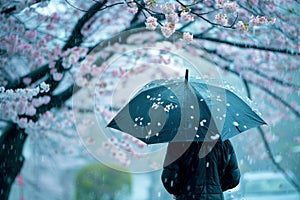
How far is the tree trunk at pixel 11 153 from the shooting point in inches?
154

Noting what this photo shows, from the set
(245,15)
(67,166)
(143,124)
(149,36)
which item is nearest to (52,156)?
(67,166)

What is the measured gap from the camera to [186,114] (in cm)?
223

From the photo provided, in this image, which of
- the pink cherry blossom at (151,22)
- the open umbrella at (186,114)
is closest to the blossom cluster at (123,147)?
the pink cherry blossom at (151,22)

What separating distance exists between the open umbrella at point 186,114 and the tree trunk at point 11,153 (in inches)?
72.2

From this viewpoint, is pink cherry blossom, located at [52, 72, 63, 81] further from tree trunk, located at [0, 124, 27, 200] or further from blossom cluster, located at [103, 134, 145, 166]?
blossom cluster, located at [103, 134, 145, 166]

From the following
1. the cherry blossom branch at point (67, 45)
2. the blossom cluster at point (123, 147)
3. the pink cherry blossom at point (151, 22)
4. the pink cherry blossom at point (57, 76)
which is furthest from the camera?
the blossom cluster at point (123, 147)

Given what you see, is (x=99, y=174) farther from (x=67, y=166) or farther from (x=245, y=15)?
(x=245, y=15)

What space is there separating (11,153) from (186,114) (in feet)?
7.48

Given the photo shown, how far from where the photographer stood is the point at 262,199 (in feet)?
22.8

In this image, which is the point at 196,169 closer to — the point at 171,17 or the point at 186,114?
the point at 186,114

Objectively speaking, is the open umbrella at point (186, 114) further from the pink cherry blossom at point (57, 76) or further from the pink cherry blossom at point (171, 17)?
the pink cherry blossom at point (57, 76)

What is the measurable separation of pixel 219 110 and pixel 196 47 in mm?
2562

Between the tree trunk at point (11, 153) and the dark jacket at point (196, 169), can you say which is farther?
the tree trunk at point (11, 153)

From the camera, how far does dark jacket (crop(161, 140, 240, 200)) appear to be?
2199 mm
